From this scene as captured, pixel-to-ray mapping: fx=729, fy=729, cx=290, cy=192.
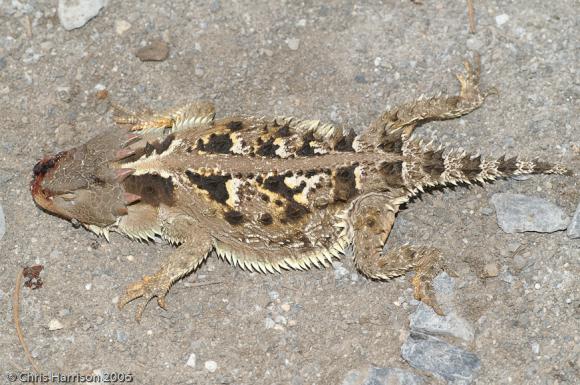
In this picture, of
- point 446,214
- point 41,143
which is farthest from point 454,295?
point 41,143

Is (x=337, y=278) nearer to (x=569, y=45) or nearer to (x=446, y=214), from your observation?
(x=446, y=214)

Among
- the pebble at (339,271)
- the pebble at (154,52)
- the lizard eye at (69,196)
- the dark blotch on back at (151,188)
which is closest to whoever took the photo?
the dark blotch on back at (151,188)

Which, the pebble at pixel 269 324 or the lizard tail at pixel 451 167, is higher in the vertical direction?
the lizard tail at pixel 451 167

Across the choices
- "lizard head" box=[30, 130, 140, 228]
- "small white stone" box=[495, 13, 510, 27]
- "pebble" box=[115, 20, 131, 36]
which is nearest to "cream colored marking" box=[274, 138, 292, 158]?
"lizard head" box=[30, 130, 140, 228]

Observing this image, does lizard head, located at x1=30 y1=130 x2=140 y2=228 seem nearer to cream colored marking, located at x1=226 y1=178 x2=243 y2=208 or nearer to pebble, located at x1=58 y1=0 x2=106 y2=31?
cream colored marking, located at x1=226 y1=178 x2=243 y2=208

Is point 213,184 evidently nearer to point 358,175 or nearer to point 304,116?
point 358,175

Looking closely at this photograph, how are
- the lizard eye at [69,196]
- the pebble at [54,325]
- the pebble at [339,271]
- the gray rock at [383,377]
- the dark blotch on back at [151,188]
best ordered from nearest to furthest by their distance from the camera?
1. the gray rock at [383,377]
2. the dark blotch on back at [151,188]
3. the lizard eye at [69,196]
4. the pebble at [54,325]
5. the pebble at [339,271]

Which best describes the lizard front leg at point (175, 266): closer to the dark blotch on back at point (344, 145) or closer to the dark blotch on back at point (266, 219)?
the dark blotch on back at point (266, 219)

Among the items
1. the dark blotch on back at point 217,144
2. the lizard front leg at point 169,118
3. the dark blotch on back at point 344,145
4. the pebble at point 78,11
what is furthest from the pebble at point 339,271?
the pebble at point 78,11
